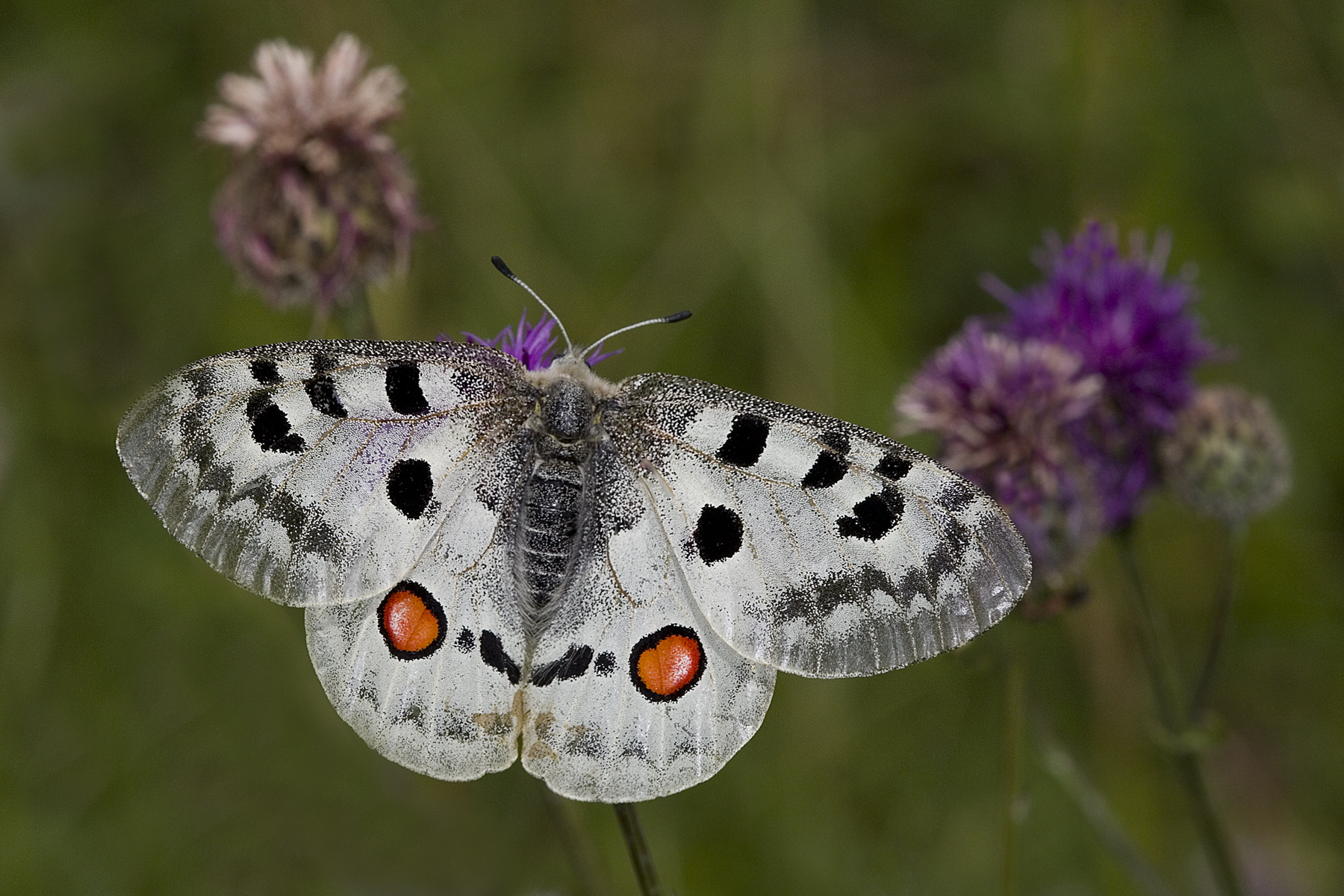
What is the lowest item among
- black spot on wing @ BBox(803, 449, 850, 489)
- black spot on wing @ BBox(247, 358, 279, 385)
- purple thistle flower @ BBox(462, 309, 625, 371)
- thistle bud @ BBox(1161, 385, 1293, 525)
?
thistle bud @ BBox(1161, 385, 1293, 525)

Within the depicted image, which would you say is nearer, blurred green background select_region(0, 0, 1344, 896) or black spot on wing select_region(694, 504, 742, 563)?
black spot on wing select_region(694, 504, 742, 563)

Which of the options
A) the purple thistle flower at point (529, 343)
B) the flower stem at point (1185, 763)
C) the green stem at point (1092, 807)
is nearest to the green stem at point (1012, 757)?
the green stem at point (1092, 807)

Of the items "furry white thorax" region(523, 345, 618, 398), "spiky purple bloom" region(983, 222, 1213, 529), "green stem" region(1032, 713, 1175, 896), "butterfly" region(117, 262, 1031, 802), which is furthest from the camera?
"spiky purple bloom" region(983, 222, 1213, 529)

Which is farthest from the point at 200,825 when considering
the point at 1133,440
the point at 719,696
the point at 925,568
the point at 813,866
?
the point at 1133,440

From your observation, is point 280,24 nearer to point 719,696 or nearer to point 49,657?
point 49,657

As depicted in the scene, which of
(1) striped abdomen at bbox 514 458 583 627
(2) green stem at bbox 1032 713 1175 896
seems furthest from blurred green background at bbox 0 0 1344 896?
(1) striped abdomen at bbox 514 458 583 627

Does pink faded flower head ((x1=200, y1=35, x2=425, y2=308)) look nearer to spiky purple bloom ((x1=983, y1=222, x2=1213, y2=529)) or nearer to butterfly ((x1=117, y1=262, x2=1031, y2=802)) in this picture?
butterfly ((x1=117, y1=262, x2=1031, y2=802))

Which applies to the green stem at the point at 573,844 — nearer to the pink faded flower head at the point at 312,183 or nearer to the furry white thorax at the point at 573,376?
the furry white thorax at the point at 573,376
